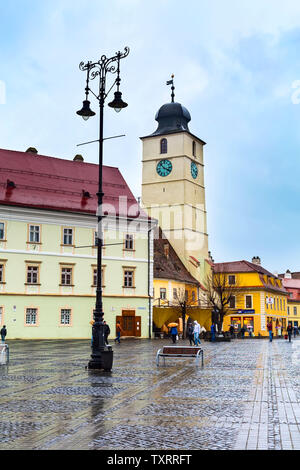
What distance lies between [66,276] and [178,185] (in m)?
31.7

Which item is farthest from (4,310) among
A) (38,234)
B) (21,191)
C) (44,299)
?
(21,191)

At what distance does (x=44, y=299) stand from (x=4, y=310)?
3.35m

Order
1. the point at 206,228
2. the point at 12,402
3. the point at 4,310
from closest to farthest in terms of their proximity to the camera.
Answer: the point at 12,402 < the point at 4,310 < the point at 206,228

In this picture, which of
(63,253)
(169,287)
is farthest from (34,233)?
(169,287)

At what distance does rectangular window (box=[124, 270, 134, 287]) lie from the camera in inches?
1959

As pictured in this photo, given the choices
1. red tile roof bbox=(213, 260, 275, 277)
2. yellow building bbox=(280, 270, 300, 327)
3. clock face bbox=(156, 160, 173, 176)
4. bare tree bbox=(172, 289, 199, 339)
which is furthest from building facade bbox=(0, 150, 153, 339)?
yellow building bbox=(280, 270, 300, 327)

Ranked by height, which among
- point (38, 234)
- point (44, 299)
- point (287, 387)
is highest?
point (38, 234)

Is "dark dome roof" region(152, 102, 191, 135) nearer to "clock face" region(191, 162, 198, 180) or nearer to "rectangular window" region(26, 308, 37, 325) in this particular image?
"clock face" region(191, 162, 198, 180)

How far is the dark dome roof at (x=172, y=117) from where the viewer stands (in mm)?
77750

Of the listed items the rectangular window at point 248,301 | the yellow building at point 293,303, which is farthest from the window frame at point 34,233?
the yellow building at point 293,303

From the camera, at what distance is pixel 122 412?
410 inches

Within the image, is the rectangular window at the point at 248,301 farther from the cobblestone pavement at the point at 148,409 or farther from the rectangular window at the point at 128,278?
the cobblestone pavement at the point at 148,409

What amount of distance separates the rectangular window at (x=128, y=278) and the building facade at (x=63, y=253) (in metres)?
0.09

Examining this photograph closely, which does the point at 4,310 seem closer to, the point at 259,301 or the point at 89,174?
the point at 89,174
